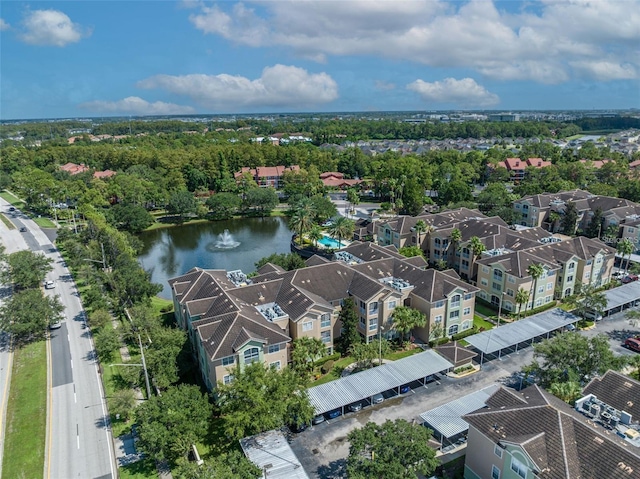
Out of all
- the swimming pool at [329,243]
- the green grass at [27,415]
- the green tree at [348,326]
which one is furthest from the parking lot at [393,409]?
the swimming pool at [329,243]

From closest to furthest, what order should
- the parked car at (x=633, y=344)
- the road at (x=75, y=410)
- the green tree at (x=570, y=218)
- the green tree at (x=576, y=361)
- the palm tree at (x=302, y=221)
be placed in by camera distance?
the road at (x=75, y=410), the green tree at (x=576, y=361), the parked car at (x=633, y=344), the palm tree at (x=302, y=221), the green tree at (x=570, y=218)

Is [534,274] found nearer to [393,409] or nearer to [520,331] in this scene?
[520,331]

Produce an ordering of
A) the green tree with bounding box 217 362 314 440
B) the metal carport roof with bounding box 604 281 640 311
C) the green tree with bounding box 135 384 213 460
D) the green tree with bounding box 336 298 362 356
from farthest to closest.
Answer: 1. the metal carport roof with bounding box 604 281 640 311
2. the green tree with bounding box 336 298 362 356
3. the green tree with bounding box 217 362 314 440
4. the green tree with bounding box 135 384 213 460

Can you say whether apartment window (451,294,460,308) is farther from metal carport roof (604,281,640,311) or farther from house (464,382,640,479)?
metal carport roof (604,281,640,311)

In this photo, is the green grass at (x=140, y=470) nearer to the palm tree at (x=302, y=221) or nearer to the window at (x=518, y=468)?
the window at (x=518, y=468)

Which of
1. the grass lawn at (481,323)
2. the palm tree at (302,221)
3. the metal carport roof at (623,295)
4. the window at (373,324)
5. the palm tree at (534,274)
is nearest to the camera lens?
the window at (373,324)

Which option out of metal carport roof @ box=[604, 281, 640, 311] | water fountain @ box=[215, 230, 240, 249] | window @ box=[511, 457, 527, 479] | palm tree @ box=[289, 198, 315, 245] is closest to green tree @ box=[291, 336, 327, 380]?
window @ box=[511, 457, 527, 479]

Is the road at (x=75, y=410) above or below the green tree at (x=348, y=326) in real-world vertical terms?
below

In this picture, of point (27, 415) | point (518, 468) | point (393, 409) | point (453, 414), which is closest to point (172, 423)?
point (27, 415)
